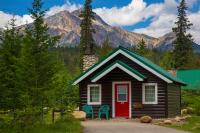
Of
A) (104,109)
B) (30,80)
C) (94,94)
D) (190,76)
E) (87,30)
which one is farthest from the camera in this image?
(87,30)

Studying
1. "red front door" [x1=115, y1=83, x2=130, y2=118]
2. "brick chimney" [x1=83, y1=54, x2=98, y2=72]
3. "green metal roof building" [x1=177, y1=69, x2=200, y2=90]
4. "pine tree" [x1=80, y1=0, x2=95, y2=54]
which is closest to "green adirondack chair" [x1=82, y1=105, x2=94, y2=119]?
"red front door" [x1=115, y1=83, x2=130, y2=118]

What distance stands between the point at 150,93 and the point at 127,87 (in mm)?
1622

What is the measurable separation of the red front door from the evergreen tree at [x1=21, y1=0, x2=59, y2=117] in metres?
11.4

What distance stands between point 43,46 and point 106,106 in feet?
38.6

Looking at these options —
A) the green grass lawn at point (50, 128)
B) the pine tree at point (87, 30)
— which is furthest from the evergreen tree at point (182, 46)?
the green grass lawn at point (50, 128)

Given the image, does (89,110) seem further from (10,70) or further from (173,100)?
(10,70)

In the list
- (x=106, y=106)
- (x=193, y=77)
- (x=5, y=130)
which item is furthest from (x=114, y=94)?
(x=193, y=77)

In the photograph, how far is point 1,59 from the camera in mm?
24234

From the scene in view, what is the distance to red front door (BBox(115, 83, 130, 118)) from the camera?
117 feet

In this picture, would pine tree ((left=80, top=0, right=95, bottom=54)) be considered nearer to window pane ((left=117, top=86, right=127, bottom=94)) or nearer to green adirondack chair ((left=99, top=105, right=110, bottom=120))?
window pane ((left=117, top=86, right=127, bottom=94))

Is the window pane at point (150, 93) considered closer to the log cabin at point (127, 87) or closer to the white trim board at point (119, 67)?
the log cabin at point (127, 87)

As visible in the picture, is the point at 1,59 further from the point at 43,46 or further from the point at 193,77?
the point at 193,77

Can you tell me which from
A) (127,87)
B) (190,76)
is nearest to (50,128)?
(127,87)

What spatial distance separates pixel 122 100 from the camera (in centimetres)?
3584
